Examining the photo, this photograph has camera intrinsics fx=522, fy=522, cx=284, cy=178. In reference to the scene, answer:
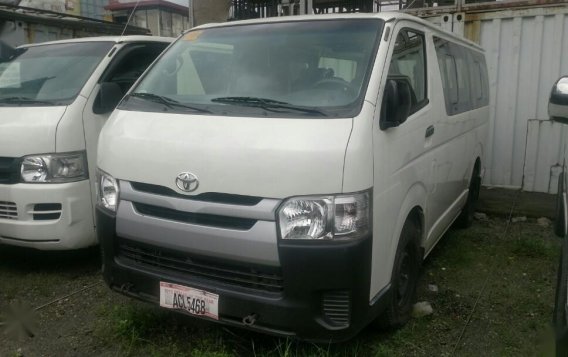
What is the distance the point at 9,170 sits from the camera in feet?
12.9

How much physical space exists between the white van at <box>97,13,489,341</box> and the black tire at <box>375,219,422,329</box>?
0.02m

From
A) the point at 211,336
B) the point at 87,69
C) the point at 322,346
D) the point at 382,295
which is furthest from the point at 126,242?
the point at 87,69

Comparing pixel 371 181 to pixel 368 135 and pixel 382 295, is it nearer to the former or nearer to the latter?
pixel 368 135

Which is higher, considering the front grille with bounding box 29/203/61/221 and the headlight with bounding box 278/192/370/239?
the headlight with bounding box 278/192/370/239

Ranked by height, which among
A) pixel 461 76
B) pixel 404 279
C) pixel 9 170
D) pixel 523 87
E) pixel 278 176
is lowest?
pixel 404 279

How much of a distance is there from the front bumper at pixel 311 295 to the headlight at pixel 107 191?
66 cm

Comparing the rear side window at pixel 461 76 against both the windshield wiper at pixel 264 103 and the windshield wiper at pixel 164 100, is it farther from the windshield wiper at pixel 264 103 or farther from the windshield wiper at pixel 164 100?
the windshield wiper at pixel 164 100

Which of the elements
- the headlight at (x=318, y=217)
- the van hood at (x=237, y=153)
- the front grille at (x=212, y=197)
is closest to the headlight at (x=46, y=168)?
the van hood at (x=237, y=153)

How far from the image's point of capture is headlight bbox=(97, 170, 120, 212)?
116 inches

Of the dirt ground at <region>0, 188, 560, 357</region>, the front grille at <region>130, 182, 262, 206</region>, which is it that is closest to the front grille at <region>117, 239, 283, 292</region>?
the front grille at <region>130, 182, 262, 206</region>

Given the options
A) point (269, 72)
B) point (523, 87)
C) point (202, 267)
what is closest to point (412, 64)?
point (269, 72)

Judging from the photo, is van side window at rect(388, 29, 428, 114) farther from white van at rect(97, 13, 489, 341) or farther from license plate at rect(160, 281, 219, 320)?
license plate at rect(160, 281, 219, 320)

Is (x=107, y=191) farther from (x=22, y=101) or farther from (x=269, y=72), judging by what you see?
(x=22, y=101)

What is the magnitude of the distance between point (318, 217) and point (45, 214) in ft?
8.06
